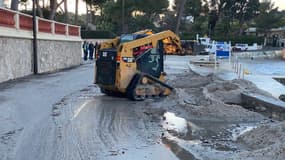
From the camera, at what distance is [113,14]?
81312 millimetres

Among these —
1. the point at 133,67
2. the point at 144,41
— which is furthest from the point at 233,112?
the point at 144,41

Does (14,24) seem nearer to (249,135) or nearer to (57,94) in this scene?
(57,94)

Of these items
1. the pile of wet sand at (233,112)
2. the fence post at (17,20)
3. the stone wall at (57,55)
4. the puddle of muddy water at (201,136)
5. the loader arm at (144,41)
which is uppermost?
the fence post at (17,20)

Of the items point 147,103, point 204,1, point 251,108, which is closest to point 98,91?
point 147,103

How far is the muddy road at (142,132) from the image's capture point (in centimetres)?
841

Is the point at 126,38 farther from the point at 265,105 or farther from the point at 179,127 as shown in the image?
the point at 179,127

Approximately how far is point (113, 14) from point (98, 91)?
64114 mm

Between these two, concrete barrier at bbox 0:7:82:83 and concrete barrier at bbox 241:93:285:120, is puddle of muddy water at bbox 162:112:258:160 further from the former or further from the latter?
concrete barrier at bbox 0:7:82:83

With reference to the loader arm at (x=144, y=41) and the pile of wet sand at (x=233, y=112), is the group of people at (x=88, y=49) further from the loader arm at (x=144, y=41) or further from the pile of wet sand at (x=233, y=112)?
the loader arm at (x=144, y=41)

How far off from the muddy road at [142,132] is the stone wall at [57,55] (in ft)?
39.4

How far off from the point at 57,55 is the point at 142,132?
71.3 ft

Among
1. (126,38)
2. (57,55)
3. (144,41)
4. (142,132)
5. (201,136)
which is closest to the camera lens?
(201,136)

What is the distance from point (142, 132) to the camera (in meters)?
10.5

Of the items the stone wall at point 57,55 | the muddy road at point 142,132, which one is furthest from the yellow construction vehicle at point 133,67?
the stone wall at point 57,55
